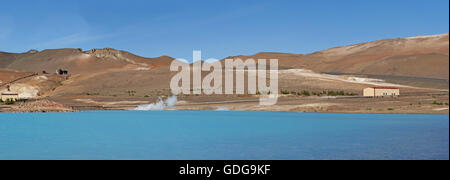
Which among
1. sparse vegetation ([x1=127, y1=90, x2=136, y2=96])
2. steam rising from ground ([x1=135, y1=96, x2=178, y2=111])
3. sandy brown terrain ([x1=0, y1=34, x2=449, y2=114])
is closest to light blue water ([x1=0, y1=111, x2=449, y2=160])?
sandy brown terrain ([x1=0, y1=34, x2=449, y2=114])

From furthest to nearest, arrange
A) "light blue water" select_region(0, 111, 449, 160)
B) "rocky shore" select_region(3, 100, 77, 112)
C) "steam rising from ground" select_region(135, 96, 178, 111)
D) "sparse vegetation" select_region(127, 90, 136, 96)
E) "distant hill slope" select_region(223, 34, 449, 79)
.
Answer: "distant hill slope" select_region(223, 34, 449, 79) < "sparse vegetation" select_region(127, 90, 136, 96) < "steam rising from ground" select_region(135, 96, 178, 111) < "rocky shore" select_region(3, 100, 77, 112) < "light blue water" select_region(0, 111, 449, 160)

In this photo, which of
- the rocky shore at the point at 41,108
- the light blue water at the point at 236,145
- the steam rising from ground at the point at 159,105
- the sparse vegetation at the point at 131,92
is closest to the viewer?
the light blue water at the point at 236,145

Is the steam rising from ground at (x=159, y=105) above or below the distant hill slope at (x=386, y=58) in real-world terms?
below

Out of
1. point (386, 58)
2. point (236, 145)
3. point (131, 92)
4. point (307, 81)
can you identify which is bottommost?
point (236, 145)

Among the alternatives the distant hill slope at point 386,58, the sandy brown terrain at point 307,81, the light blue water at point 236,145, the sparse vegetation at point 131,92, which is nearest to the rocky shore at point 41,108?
the sandy brown terrain at point 307,81

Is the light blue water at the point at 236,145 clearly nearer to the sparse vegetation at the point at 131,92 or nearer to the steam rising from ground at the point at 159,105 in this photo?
the steam rising from ground at the point at 159,105

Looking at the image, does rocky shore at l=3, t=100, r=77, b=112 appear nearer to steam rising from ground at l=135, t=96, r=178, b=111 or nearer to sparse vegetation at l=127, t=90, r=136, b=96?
steam rising from ground at l=135, t=96, r=178, b=111

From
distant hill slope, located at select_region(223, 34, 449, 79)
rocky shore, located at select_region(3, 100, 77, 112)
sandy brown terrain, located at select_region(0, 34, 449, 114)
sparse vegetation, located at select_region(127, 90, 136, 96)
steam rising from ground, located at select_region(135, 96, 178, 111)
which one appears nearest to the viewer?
rocky shore, located at select_region(3, 100, 77, 112)

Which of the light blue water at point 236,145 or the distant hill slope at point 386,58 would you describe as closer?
the light blue water at point 236,145

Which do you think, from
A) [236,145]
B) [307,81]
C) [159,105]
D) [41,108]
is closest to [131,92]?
[159,105]

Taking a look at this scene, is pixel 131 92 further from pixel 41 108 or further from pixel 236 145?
pixel 236 145

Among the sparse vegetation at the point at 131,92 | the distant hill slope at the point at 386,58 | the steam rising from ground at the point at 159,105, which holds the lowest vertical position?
the steam rising from ground at the point at 159,105

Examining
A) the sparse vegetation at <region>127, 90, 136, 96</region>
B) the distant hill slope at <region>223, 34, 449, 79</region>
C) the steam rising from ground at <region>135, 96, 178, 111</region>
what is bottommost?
the steam rising from ground at <region>135, 96, 178, 111</region>
